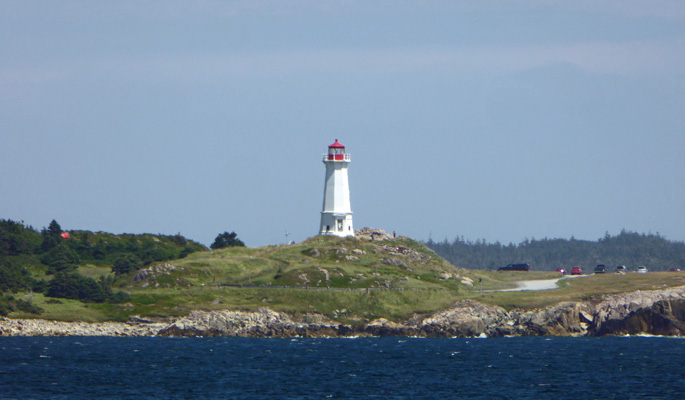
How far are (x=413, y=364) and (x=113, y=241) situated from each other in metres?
77.4

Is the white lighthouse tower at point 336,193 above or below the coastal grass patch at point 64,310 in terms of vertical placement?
above

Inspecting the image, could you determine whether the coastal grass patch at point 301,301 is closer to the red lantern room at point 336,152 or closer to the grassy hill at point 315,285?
the grassy hill at point 315,285

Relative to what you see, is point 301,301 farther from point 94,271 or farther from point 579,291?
point 94,271

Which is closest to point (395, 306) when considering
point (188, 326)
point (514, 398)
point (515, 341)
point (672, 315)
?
point (515, 341)

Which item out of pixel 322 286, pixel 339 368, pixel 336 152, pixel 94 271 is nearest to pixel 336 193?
pixel 336 152

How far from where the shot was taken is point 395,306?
99750mm

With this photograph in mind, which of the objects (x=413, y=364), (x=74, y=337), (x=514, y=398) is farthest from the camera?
(x=74, y=337)

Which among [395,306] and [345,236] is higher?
[345,236]

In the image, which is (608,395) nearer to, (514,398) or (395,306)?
(514,398)

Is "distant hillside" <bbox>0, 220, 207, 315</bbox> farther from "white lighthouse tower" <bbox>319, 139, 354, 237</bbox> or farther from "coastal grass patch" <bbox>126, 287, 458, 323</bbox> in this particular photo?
"white lighthouse tower" <bbox>319, 139, 354, 237</bbox>

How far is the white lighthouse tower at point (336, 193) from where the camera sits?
12694 centimetres

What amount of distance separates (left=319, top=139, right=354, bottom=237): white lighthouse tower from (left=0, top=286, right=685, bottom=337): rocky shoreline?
32.3m

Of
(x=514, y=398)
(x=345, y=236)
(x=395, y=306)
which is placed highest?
(x=345, y=236)

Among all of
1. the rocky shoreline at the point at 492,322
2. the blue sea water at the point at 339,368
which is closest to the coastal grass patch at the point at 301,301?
the rocky shoreline at the point at 492,322
